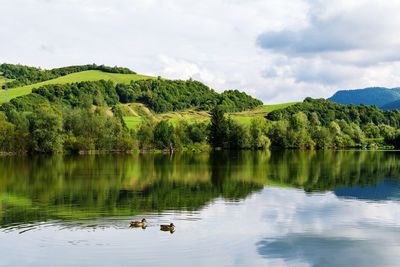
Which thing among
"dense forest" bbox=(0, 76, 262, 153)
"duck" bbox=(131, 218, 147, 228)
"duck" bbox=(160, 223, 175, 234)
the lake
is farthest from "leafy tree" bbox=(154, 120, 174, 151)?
"duck" bbox=(160, 223, 175, 234)

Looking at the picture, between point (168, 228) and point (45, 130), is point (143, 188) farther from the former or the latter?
point (45, 130)

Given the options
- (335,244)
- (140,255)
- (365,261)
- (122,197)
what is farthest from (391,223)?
(122,197)

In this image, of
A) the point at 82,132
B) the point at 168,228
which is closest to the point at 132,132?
→ the point at 82,132

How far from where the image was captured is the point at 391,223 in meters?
31.2

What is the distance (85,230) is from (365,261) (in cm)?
A: 1463

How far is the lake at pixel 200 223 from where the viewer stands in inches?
891

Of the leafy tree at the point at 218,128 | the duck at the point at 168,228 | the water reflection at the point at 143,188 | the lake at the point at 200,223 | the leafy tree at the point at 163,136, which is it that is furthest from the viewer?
the leafy tree at the point at 218,128

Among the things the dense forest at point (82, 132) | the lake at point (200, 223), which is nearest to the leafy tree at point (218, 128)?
the dense forest at point (82, 132)

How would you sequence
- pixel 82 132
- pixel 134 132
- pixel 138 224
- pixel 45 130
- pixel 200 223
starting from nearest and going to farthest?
1. pixel 138 224
2. pixel 200 223
3. pixel 45 130
4. pixel 82 132
5. pixel 134 132

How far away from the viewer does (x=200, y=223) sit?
30.0m

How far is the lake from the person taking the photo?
2264 centimetres

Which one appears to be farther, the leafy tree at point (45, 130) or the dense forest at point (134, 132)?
the dense forest at point (134, 132)

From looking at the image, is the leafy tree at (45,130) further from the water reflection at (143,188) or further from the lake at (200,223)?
the lake at (200,223)

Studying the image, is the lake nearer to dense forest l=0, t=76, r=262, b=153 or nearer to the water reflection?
the water reflection
